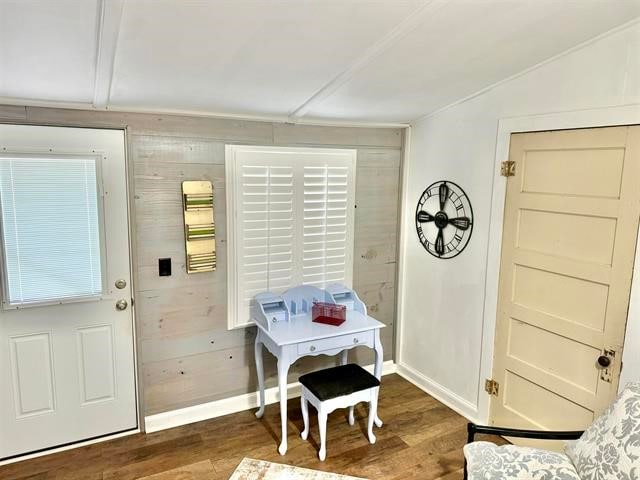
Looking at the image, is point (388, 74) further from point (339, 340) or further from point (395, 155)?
point (339, 340)

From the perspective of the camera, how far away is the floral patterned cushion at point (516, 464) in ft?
6.00

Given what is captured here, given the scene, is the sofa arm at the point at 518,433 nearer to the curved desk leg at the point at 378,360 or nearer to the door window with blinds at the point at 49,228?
the curved desk leg at the point at 378,360

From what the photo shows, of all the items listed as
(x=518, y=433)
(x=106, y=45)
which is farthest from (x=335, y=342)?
(x=106, y=45)

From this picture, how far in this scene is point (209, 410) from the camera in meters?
3.12

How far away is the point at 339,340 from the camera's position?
9.33 ft

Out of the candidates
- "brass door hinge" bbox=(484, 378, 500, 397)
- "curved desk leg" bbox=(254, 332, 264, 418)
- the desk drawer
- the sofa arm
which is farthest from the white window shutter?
the sofa arm

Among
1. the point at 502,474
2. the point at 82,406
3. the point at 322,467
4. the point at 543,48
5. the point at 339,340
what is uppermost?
the point at 543,48

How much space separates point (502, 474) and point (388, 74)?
1.97m

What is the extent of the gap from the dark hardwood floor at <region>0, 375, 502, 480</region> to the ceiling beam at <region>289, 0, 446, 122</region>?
2.10m

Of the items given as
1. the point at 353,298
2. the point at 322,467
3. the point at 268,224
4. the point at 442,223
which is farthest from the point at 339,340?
the point at 442,223

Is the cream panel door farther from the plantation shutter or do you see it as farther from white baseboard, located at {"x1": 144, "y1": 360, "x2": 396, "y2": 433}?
white baseboard, located at {"x1": 144, "y1": 360, "x2": 396, "y2": 433}

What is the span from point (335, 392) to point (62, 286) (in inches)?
66.8

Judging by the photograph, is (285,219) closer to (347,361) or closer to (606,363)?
(347,361)

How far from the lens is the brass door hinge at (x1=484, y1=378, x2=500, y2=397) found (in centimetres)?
292
